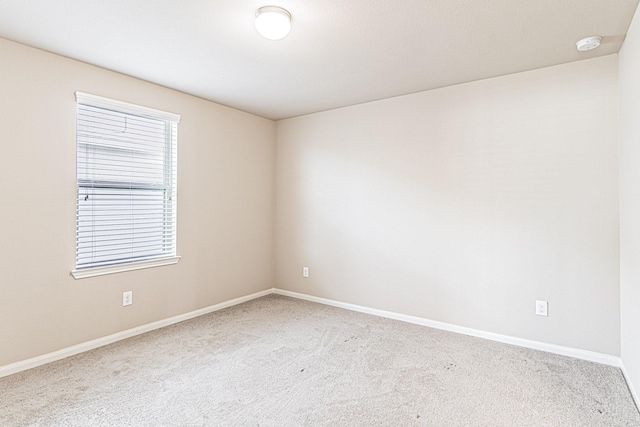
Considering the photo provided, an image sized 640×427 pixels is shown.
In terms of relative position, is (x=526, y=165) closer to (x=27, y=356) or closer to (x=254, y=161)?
(x=254, y=161)

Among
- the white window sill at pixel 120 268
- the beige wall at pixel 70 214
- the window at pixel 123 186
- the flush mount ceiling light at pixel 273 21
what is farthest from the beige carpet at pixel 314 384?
the flush mount ceiling light at pixel 273 21

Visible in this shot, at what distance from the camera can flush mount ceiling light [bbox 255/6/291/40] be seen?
201cm

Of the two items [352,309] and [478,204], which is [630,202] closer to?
[478,204]

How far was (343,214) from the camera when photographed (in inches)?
161

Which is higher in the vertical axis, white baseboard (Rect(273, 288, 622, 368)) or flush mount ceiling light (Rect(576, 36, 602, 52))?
flush mount ceiling light (Rect(576, 36, 602, 52))

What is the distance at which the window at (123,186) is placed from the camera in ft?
9.40

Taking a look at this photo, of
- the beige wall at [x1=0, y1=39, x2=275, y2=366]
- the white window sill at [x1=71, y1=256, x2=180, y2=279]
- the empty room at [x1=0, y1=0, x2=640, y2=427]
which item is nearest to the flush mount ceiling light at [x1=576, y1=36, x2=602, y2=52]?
the empty room at [x1=0, y1=0, x2=640, y2=427]

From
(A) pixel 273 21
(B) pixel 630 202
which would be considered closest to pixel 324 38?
(A) pixel 273 21

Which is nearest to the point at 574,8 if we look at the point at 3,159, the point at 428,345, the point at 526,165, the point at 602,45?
the point at 602,45

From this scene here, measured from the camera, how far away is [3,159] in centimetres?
241

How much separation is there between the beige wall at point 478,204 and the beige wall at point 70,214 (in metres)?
1.07

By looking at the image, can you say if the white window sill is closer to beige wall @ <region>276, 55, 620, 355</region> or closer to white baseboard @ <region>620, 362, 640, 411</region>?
beige wall @ <region>276, 55, 620, 355</region>

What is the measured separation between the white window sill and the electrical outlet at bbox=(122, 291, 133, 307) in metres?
0.21

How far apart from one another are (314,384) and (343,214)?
214 centimetres
